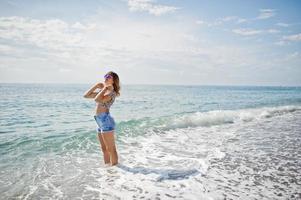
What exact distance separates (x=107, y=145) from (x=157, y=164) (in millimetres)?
1532

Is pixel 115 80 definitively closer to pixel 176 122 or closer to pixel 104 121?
pixel 104 121


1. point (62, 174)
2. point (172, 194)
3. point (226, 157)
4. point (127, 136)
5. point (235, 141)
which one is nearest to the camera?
point (172, 194)

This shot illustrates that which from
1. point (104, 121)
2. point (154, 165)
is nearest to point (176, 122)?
point (154, 165)

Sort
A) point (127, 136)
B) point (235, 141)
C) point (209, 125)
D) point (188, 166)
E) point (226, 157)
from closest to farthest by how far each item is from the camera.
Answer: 1. point (188, 166)
2. point (226, 157)
3. point (235, 141)
4. point (127, 136)
5. point (209, 125)

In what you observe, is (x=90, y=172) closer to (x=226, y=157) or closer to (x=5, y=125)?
(x=226, y=157)

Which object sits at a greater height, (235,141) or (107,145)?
(107,145)

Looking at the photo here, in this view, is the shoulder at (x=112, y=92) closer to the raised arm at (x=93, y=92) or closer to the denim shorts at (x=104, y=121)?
the raised arm at (x=93, y=92)

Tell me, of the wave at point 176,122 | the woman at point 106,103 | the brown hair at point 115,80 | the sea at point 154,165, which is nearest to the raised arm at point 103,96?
the woman at point 106,103

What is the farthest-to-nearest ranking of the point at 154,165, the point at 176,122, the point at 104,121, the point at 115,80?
the point at 176,122 < the point at 154,165 < the point at 104,121 < the point at 115,80

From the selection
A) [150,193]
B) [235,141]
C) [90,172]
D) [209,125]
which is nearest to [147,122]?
[209,125]

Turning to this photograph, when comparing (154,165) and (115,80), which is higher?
(115,80)

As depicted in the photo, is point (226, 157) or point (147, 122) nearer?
point (226, 157)

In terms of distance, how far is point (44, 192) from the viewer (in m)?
4.92

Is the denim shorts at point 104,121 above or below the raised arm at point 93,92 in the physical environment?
below
